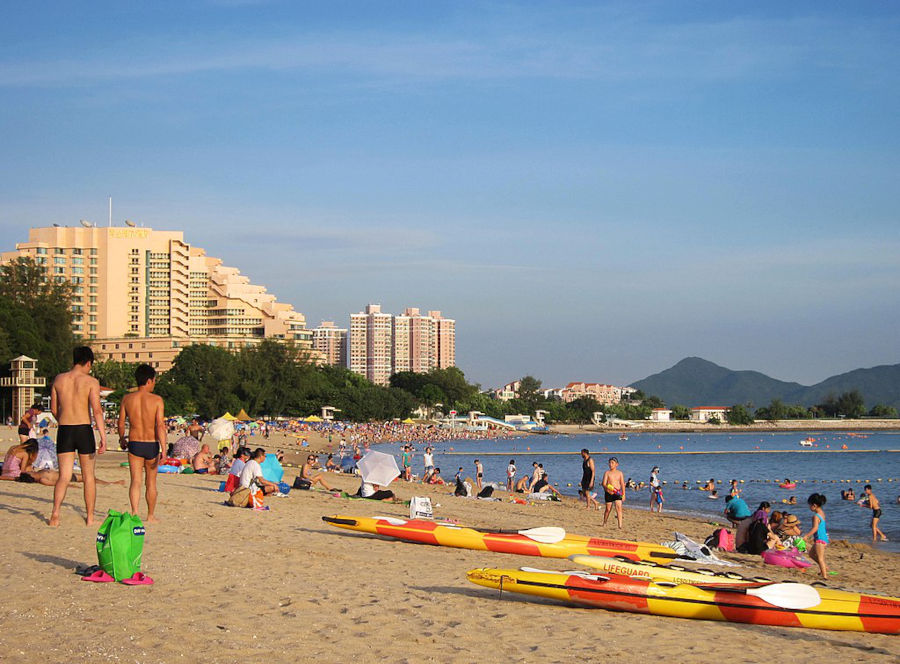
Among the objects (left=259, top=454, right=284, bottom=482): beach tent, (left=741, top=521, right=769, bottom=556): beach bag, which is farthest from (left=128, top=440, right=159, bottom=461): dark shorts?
(left=741, top=521, right=769, bottom=556): beach bag

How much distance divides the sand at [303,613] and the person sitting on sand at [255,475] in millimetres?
2798

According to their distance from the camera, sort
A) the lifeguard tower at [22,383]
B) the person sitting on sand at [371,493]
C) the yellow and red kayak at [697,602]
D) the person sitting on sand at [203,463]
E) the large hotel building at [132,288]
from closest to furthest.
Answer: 1. the yellow and red kayak at [697,602]
2. the person sitting on sand at [371,493]
3. the person sitting on sand at [203,463]
4. the lifeguard tower at [22,383]
5. the large hotel building at [132,288]

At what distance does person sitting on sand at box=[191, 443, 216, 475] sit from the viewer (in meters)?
20.9

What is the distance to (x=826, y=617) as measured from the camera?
8047 mm

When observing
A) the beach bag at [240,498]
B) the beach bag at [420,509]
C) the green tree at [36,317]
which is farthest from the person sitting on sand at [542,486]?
the green tree at [36,317]

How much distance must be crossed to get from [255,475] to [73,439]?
5859 mm

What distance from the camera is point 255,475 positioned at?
14.7 metres

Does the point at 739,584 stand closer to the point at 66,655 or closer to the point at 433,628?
the point at 433,628

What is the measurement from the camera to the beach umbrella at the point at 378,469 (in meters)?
17.8

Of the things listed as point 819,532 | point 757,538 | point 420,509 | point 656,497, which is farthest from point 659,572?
point 656,497

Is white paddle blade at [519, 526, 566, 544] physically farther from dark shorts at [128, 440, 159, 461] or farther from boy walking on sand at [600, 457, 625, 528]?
boy walking on sand at [600, 457, 625, 528]

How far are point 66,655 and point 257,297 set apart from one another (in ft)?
505

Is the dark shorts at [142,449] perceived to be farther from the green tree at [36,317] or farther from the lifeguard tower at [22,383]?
the green tree at [36,317]

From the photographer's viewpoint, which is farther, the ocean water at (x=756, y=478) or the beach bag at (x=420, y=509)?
the ocean water at (x=756, y=478)
